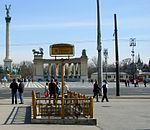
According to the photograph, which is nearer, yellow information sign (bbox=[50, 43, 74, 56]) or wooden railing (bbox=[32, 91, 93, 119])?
yellow information sign (bbox=[50, 43, 74, 56])

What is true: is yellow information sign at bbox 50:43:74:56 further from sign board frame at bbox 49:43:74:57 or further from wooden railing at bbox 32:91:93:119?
wooden railing at bbox 32:91:93:119

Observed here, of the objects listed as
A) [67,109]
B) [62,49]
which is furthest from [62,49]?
[67,109]

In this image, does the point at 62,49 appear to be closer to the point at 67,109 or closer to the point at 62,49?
the point at 62,49

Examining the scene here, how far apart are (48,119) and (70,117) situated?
42.6 inches

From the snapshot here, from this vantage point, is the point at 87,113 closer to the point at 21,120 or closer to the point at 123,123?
the point at 123,123

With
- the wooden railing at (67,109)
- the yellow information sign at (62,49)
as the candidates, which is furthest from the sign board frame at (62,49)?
the wooden railing at (67,109)

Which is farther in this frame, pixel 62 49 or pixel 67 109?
pixel 67 109

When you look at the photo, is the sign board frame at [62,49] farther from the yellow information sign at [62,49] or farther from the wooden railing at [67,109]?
the wooden railing at [67,109]

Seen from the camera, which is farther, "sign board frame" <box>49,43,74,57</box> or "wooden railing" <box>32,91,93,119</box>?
"wooden railing" <box>32,91,93,119</box>

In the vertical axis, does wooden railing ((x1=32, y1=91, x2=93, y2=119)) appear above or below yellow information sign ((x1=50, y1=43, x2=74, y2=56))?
below

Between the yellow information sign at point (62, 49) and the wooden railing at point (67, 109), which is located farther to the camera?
the wooden railing at point (67, 109)

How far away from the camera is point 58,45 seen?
57.8 feet

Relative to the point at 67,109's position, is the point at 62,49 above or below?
above

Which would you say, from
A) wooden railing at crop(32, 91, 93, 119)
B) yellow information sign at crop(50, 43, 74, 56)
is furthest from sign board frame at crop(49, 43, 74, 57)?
wooden railing at crop(32, 91, 93, 119)
